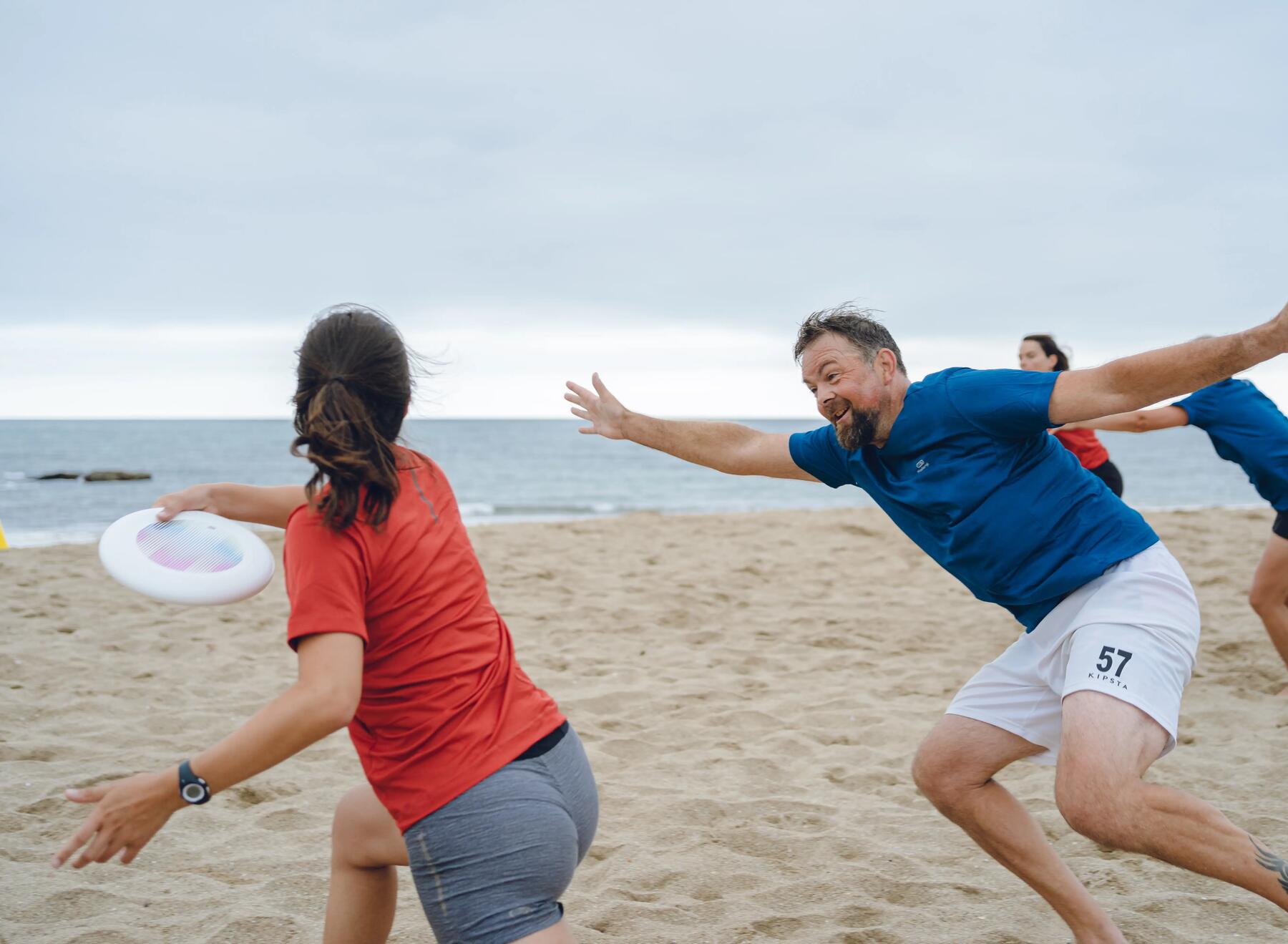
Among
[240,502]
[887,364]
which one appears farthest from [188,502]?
[887,364]

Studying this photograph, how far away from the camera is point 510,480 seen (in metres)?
41.2

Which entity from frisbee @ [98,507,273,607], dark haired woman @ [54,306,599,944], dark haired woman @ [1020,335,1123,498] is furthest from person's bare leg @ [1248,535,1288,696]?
frisbee @ [98,507,273,607]

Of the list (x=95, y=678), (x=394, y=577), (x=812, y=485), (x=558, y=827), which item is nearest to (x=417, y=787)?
(x=558, y=827)

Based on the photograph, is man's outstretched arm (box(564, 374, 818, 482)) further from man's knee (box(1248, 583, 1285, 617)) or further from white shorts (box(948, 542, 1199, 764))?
man's knee (box(1248, 583, 1285, 617))

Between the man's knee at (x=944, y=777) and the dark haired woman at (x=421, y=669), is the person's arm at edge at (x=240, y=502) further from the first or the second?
the man's knee at (x=944, y=777)

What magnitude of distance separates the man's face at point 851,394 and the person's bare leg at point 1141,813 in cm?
104

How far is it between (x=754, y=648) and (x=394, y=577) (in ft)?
16.7

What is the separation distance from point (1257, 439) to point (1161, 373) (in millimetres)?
3010

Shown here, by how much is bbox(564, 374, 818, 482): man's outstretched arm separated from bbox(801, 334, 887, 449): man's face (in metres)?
0.31

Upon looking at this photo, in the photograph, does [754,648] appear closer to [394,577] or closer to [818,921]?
[818,921]

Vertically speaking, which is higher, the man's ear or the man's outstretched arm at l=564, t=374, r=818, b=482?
the man's ear

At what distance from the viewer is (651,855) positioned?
360 cm

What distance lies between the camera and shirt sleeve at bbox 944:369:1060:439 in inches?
108

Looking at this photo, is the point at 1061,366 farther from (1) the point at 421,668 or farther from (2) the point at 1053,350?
(1) the point at 421,668
